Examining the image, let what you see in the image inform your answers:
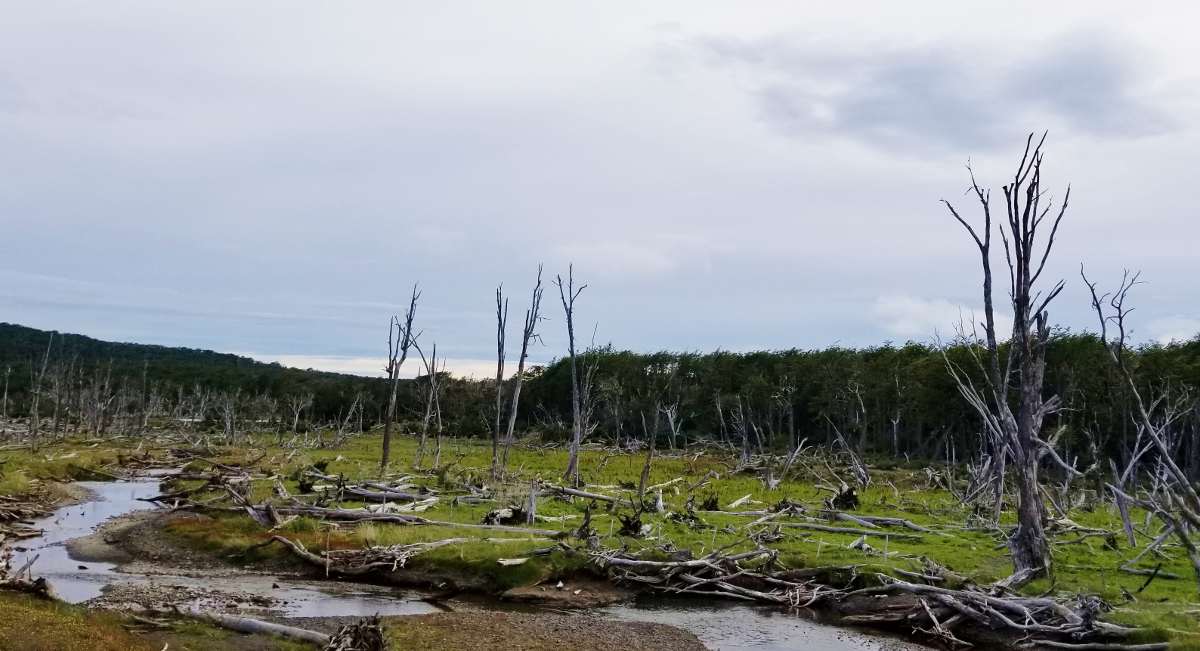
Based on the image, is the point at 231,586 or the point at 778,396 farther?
the point at 778,396

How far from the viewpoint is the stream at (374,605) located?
57.4ft

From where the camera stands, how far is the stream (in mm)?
17484

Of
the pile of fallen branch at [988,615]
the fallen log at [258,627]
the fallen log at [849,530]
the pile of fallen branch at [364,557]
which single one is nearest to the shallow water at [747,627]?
the pile of fallen branch at [988,615]

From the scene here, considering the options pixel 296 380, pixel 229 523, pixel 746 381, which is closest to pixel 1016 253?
pixel 229 523

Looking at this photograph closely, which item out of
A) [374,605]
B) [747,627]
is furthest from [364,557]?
[747,627]

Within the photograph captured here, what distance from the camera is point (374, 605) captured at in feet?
63.0

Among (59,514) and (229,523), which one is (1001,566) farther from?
(59,514)

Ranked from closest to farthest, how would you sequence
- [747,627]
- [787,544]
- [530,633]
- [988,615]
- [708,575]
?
[530,633] → [988,615] → [747,627] → [708,575] → [787,544]

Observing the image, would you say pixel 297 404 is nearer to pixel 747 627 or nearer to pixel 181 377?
pixel 181 377

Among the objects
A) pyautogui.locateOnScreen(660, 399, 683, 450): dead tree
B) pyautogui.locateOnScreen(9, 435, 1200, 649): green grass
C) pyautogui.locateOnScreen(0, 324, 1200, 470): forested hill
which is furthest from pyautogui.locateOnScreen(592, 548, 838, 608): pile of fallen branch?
pyautogui.locateOnScreen(660, 399, 683, 450): dead tree

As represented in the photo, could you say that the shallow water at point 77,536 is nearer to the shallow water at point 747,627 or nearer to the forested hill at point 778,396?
the shallow water at point 747,627

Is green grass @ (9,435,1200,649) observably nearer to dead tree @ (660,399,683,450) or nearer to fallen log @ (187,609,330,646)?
fallen log @ (187,609,330,646)

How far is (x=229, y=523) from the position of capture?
89.0 feet

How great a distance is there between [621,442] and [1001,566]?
4843cm
